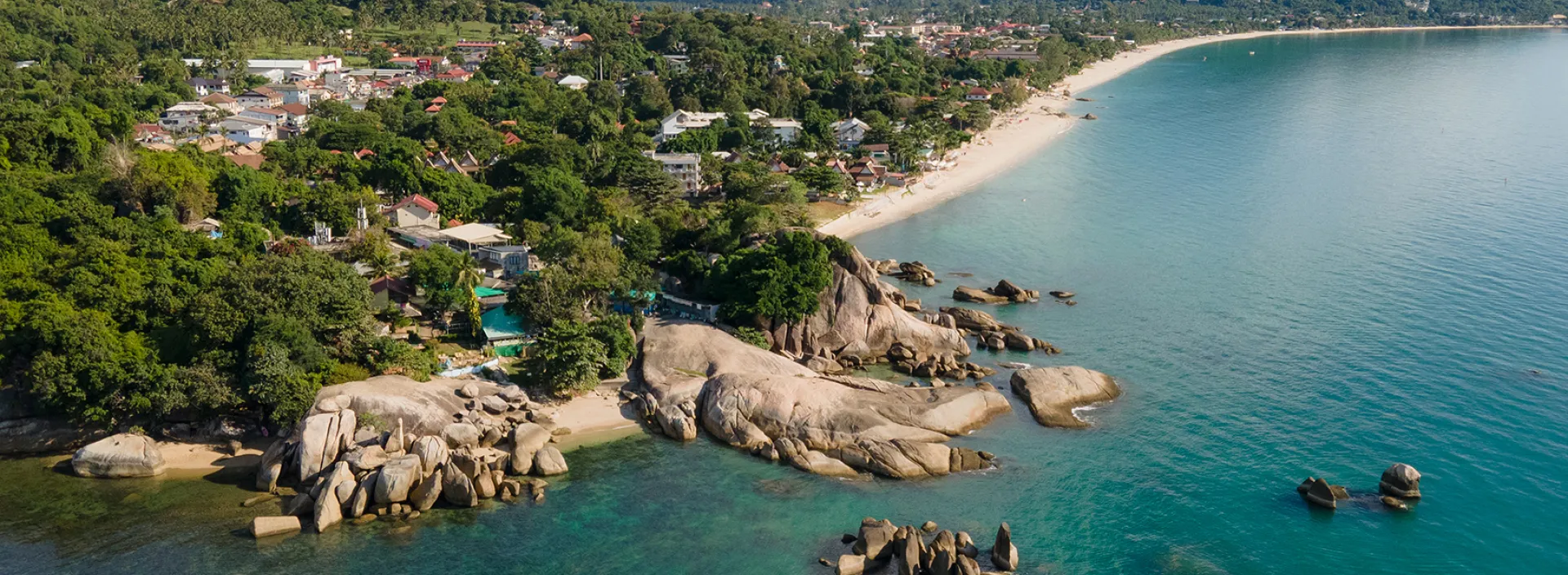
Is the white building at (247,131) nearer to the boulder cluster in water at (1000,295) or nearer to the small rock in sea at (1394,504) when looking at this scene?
the boulder cluster in water at (1000,295)

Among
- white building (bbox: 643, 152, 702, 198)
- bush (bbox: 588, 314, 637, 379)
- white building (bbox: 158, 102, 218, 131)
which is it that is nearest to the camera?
bush (bbox: 588, 314, 637, 379)

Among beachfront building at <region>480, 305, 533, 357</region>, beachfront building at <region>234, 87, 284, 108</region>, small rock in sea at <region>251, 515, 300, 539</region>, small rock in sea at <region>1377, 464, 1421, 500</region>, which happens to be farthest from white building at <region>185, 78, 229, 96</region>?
small rock in sea at <region>1377, 464, 1421, 500</region>

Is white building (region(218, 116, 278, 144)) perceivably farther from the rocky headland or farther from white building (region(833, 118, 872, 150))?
the rocky headland

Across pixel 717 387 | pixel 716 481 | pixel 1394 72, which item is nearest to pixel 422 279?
pixel 717 387

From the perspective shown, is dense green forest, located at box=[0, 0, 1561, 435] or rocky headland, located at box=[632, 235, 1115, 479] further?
dense green forest, located at box=[0, 0, 1561, 435]

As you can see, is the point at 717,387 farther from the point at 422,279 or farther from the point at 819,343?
the point at 422,279

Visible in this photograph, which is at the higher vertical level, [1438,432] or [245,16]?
[245,16]

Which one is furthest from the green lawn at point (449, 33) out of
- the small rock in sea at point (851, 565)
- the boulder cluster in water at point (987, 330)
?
the small rock in sea at point (851, 565)
